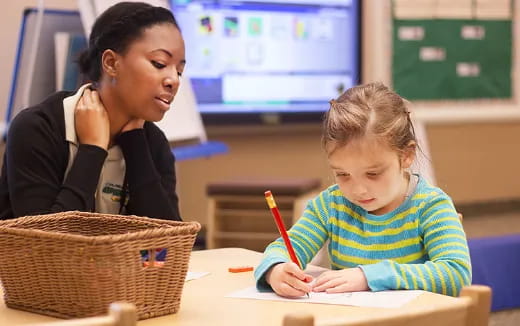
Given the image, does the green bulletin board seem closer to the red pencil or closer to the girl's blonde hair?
the girl's blonde hair

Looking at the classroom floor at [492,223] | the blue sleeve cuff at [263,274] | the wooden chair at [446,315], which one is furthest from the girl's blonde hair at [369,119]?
the classroom floor at [492,223]

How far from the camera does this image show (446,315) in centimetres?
103

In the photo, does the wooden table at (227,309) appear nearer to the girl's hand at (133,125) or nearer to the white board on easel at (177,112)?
the girl's hand at (133,125)

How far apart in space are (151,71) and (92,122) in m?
0.18

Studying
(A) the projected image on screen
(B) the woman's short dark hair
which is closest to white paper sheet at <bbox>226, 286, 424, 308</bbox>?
(B) the woman's short dark hair

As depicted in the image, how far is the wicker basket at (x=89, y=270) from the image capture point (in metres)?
1.18

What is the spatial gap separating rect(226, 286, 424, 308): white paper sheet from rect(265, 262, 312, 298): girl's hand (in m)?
0.01

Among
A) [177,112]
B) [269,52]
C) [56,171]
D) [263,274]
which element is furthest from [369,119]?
[269,52]

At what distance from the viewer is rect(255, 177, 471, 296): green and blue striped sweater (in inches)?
55.1

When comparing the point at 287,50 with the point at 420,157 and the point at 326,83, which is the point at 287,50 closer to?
the point at 326,83

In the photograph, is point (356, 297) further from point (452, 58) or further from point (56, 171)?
point (452, 58)

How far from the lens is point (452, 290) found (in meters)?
1.41

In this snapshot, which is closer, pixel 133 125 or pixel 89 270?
pixel 89 270

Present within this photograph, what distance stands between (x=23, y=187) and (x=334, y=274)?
2.63ft
